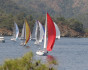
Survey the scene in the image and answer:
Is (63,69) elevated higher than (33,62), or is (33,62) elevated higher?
(33,62)

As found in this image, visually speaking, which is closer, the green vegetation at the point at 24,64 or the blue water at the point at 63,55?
the green vegetation at the point at 24,64

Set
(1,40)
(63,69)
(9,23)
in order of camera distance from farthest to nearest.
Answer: (9,23), (1,40), (63,69)

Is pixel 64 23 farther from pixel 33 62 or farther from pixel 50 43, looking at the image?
pixel 33 62

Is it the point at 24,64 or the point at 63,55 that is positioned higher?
the point at 24,64

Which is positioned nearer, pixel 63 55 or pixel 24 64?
pixel 24 64

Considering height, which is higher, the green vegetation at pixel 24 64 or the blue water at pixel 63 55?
the green vegetation at pixel 24 64

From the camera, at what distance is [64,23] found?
180125 mm

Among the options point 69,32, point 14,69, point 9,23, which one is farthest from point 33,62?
point 69,32

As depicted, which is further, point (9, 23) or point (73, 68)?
point (9, 23)

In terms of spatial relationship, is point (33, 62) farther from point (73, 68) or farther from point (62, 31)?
point (62, 31)

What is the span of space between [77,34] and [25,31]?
11145 centimetres

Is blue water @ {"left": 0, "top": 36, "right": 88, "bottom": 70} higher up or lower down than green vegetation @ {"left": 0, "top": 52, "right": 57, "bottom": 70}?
lower down

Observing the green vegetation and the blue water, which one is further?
the blue water

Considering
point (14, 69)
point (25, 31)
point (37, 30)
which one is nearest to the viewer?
point (14, 69)
